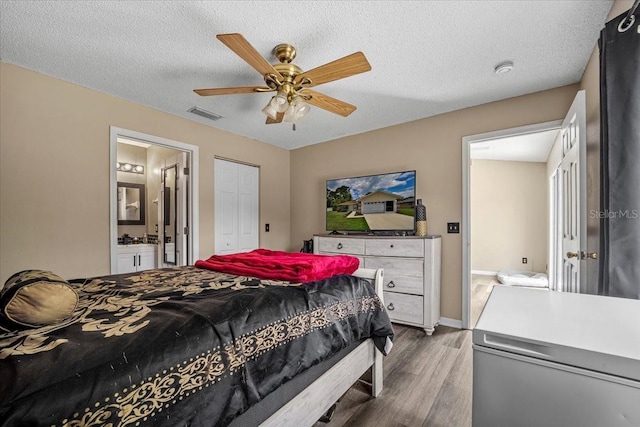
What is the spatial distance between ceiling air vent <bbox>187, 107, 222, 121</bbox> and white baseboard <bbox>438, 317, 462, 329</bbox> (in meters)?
3.49

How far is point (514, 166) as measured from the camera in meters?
5.88

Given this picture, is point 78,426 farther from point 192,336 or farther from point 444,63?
point 444,63

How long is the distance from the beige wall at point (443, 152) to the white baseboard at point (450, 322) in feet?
0.16

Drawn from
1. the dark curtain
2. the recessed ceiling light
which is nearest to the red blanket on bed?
the dark curtain

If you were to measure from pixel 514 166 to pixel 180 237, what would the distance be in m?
6.44

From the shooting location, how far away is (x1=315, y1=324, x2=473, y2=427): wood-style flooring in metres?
1.64

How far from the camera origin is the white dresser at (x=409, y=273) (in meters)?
2.93

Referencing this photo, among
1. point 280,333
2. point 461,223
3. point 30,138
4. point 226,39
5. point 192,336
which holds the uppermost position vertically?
point 226,39

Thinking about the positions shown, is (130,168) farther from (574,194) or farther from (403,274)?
(574,194)

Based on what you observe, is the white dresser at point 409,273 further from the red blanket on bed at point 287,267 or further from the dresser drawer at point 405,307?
the red blanket on bed at point 287,267

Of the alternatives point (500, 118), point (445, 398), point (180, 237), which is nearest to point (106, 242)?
point (180, 237)

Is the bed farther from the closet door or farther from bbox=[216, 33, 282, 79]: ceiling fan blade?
the closet door

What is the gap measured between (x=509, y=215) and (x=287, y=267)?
19.6 feet

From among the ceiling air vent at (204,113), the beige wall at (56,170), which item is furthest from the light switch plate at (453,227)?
the beige wall at (56,170)
